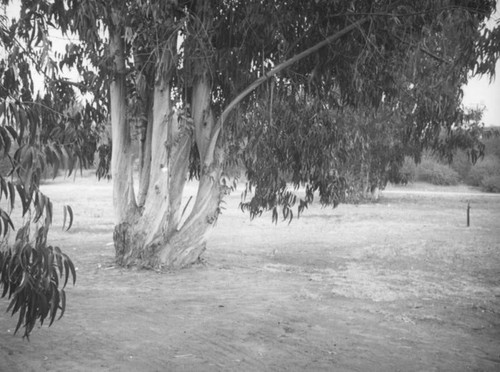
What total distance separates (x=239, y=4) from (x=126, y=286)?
165 inches

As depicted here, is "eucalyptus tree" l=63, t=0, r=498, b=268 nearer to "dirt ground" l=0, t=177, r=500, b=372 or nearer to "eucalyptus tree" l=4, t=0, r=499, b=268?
"eucalyptus tree" l=4, t=0, r=499, b=268

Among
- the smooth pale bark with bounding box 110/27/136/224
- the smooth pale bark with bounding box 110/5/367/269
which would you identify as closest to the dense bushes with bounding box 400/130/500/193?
the smooth pale bark with bounding box 110/5/367/269

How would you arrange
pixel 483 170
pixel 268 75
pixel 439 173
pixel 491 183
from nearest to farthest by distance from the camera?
pixel 268 75, pixel 491 183, pixel 483 170, pixel 439 173

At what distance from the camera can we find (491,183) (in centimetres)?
4106

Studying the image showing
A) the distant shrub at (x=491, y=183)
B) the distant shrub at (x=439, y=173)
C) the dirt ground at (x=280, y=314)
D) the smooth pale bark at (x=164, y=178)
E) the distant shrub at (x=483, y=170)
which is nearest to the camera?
the dirt ground at (x=280, y=314)

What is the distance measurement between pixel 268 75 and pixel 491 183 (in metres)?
38.1

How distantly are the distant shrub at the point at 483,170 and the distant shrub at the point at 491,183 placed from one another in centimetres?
36

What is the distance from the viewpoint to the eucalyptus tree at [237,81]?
7.03m

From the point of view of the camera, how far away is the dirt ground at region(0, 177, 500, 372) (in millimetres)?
4070

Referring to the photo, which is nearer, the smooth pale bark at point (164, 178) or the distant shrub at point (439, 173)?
the smooth pale bark at point (164, 178)

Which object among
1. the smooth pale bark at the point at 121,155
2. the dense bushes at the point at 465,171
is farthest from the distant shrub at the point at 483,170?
the smooth pale bark at the point at 121,155

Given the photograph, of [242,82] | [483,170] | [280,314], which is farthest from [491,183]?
[280,314]

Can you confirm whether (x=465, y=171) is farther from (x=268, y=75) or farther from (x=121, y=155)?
(x=121, y=155)

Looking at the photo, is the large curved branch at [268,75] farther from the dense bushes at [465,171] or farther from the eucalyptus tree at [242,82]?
the dense bushes at [465,171]
